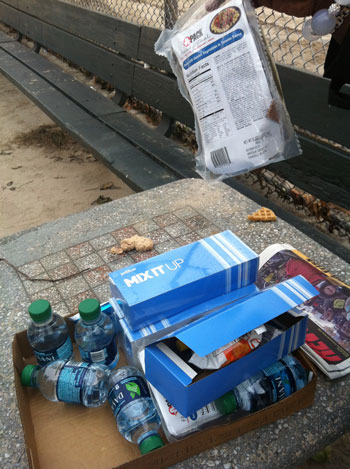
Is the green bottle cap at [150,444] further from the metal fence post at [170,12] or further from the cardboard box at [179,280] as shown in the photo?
the metal fence post at [170,12]

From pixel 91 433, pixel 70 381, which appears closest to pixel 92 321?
pixel 70 381

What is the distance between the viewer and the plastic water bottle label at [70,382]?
3.32 feet

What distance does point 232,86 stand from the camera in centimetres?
124

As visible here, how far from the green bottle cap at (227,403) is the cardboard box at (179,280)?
216 millimetres

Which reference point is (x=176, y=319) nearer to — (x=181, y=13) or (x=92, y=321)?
(x=92, y=321)

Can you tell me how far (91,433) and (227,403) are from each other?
34cm

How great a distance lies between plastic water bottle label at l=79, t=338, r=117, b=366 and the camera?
1054 mm

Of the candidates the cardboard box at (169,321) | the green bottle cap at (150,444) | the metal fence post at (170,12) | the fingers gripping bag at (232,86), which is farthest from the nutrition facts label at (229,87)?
the metal fence post at (170,12)

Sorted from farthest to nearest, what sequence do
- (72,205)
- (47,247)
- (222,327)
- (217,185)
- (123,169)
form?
(72,205) < (123,169) < (217,185) < (47,247) < (222,327)

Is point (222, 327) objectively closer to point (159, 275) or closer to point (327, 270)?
point (159, 275)

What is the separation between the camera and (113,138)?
3039 mm

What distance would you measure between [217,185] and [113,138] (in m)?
1.20

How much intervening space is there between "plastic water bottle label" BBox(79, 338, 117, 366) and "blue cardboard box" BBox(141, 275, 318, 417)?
0.16 m

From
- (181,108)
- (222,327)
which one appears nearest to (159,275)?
(222,327)
